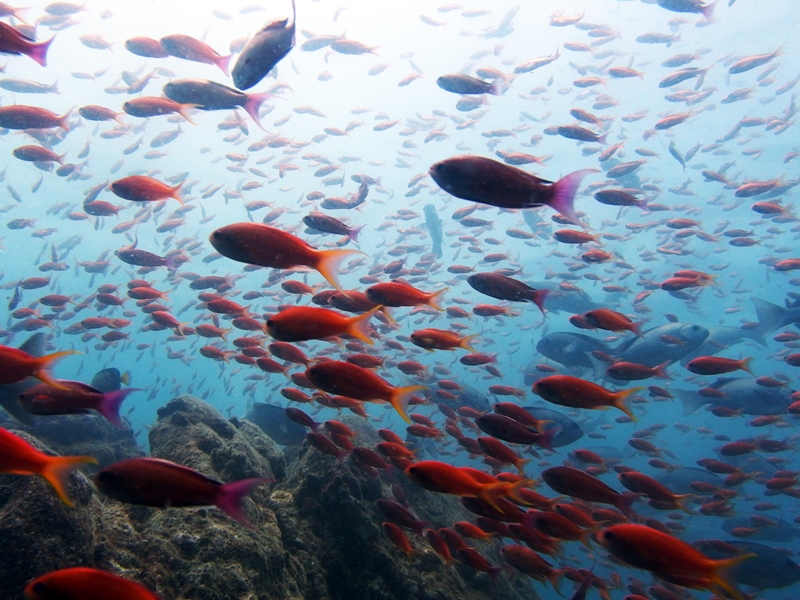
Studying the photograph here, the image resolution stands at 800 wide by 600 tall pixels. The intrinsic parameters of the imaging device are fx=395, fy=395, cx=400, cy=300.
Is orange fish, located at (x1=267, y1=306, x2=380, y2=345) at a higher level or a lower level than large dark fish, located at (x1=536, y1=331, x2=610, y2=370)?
higher

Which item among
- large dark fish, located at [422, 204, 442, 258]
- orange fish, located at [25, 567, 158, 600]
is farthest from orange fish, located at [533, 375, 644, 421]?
large dark fish, located at [422, 204, 442, 258]

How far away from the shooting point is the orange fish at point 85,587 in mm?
1769

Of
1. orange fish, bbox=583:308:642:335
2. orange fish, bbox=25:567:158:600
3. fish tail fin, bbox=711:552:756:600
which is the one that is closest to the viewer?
orange fish, bbox=25:567:158:600

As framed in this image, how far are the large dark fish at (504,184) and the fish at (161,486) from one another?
7.57 feet

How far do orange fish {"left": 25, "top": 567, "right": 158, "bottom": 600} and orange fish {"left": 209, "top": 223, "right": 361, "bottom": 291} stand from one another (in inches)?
79.1

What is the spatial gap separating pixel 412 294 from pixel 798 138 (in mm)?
44065

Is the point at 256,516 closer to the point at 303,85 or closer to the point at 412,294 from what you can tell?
the point at 412,294

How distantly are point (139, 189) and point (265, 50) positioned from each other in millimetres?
2430

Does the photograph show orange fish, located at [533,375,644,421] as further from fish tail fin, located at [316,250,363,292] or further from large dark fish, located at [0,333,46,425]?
large dark fish, located at [0,333,46,425]

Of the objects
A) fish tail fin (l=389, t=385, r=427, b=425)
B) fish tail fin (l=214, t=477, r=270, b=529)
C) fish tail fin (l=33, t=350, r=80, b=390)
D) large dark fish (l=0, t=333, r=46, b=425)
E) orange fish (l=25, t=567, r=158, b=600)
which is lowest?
large dark fish (l=0, t=333, r=46, b=425)

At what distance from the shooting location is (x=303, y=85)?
31375 millimetres

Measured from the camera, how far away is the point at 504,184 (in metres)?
2.65

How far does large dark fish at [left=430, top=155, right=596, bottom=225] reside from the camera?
8.68 feet

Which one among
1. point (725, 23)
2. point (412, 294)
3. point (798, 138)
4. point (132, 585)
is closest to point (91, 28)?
point (412, 294)
